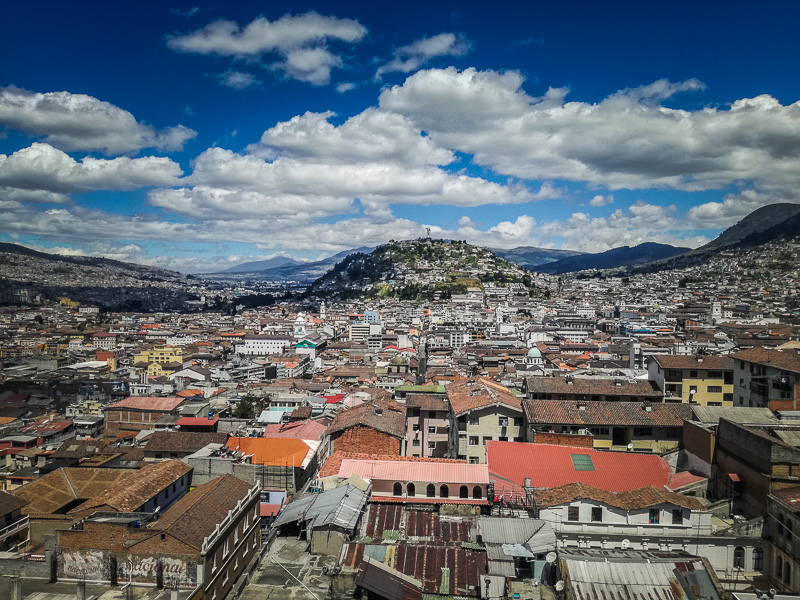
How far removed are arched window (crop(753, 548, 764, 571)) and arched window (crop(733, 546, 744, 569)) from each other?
0.96 ft

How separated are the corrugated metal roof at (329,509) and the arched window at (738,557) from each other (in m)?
9.21

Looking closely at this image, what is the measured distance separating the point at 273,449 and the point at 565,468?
484 inches

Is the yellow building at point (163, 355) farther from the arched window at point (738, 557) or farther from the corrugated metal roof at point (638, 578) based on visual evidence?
the arched window at point (738, 557)

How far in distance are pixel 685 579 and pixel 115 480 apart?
17605 millimetres

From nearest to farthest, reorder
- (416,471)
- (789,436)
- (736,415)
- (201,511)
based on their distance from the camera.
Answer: (201,511) → (789,436) → (416,471) → (736,415)

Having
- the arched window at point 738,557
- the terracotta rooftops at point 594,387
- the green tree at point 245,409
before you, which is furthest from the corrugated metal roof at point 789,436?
the green tree at point 245,409

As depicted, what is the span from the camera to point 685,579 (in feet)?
37.9

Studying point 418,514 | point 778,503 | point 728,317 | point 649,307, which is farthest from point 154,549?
point 649,307

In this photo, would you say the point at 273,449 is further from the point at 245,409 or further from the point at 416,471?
the point at 245,409

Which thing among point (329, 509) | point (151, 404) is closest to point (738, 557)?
point (329, 509)

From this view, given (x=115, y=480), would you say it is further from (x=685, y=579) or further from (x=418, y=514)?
(x=685, y=579)

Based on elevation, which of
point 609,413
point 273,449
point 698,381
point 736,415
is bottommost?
point 273,449

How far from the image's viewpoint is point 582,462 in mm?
18594

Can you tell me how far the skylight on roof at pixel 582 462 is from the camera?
18.2 meters
